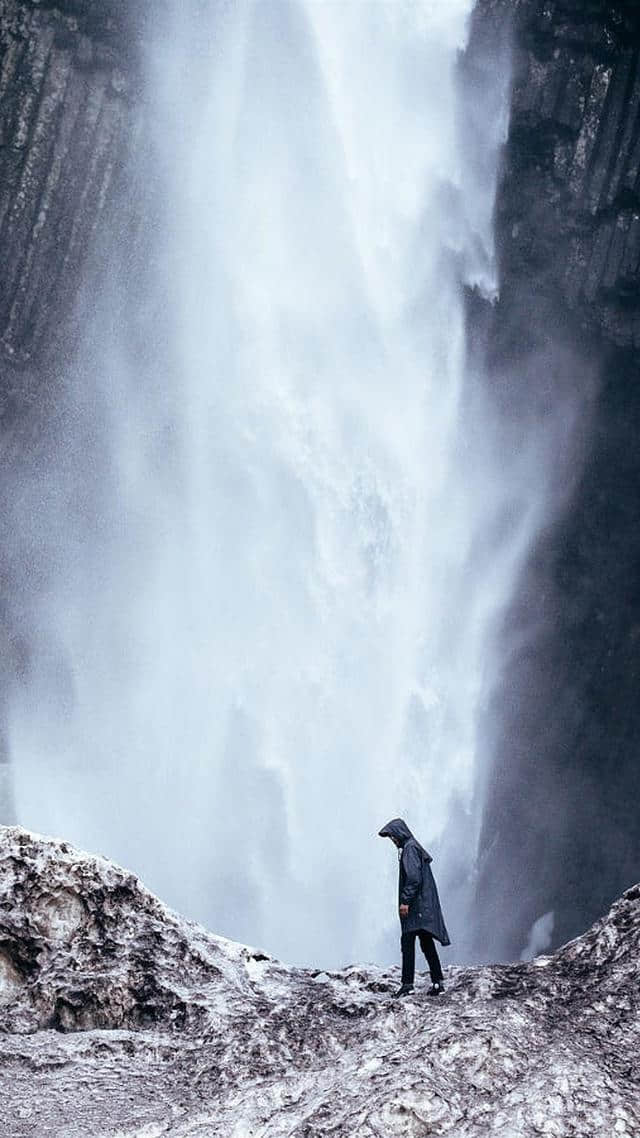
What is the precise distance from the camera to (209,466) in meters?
34.6

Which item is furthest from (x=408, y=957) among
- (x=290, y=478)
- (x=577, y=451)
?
(x=577, y=451)

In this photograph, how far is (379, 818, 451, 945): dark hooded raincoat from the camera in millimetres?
9750

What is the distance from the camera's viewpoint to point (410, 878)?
32.1 feet

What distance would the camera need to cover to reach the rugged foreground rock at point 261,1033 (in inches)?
299

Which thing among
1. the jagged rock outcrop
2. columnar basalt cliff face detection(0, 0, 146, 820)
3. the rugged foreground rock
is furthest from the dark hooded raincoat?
the jagged rock outcrop

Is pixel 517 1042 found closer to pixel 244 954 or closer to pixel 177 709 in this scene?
pixel 244 954

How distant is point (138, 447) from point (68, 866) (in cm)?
2620

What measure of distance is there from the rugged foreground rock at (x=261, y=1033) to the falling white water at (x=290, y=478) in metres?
21.3

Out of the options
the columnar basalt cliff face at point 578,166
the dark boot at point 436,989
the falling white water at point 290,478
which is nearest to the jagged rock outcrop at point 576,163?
the columnar basalt cliff face at point 578,166

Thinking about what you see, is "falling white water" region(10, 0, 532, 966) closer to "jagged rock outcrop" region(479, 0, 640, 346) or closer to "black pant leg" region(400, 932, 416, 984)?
"jagged rock outcrop" region(479, 0, 640, 346)

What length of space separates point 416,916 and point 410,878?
28cm

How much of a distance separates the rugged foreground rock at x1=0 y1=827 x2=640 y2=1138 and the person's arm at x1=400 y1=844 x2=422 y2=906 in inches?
A: 27.7

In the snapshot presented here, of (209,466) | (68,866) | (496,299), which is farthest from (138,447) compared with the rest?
(68,866)

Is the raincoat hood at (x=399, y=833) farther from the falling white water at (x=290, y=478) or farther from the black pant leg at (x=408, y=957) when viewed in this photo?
the falling white water at (x=290, y=478)
